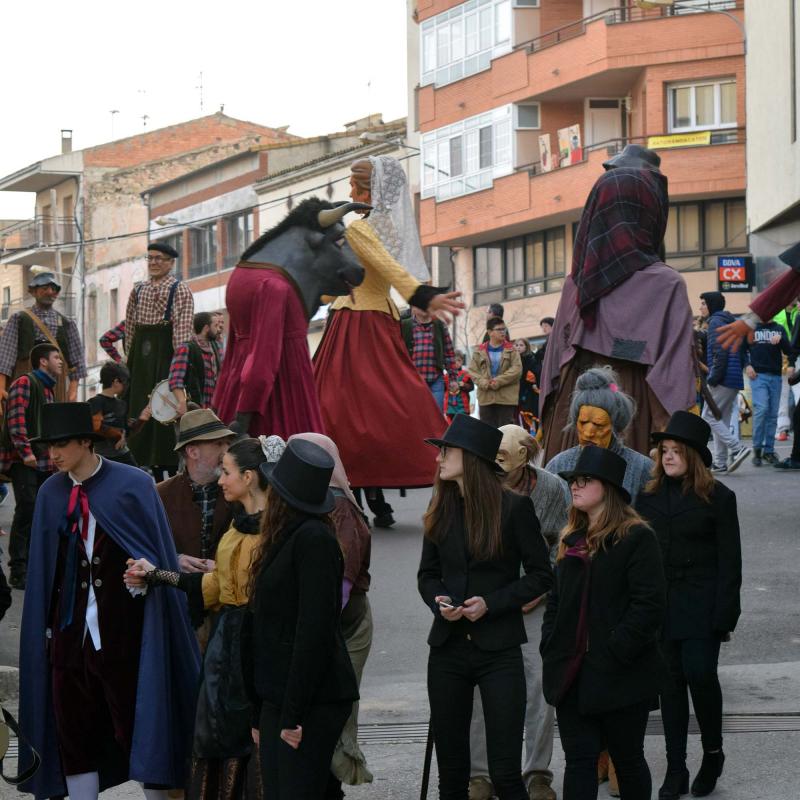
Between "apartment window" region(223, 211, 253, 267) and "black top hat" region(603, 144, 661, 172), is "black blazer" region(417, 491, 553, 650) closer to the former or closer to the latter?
"black top hat" region(603, 144, 661, 172)

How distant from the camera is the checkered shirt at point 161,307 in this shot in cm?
1365

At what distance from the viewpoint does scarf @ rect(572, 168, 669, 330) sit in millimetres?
9250

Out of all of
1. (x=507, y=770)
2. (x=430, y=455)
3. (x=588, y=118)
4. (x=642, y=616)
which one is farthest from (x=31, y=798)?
(x=588, y=118)

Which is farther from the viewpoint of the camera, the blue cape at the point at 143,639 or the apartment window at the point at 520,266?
the apartment window at the point at 520,266

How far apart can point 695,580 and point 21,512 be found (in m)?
6.09

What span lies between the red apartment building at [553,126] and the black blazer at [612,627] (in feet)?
111

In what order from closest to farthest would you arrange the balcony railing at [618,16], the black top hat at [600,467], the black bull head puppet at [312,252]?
the black top hat at [600,467] → the black bull head puppet at [312,252] → the balcony railing at [618,16]

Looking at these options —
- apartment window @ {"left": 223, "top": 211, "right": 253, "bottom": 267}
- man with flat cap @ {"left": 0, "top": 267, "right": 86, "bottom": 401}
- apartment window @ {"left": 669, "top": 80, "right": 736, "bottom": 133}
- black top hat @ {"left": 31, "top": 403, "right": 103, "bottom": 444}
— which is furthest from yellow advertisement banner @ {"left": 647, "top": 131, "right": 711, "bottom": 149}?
→ black top hat @ {"left": 31, "top": 403, "right": 103, "bottom": 444}

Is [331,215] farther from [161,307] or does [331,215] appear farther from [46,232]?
[46,232]

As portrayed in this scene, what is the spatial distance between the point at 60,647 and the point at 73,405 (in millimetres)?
941

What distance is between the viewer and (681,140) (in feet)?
137

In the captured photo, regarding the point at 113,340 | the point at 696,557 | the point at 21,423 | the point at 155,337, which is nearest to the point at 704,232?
the point at 113,340

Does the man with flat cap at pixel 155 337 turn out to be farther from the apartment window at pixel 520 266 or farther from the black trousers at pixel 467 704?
the apartment window at pixel 520 266

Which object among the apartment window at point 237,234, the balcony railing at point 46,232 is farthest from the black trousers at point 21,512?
the balcony railing at point 46,232
